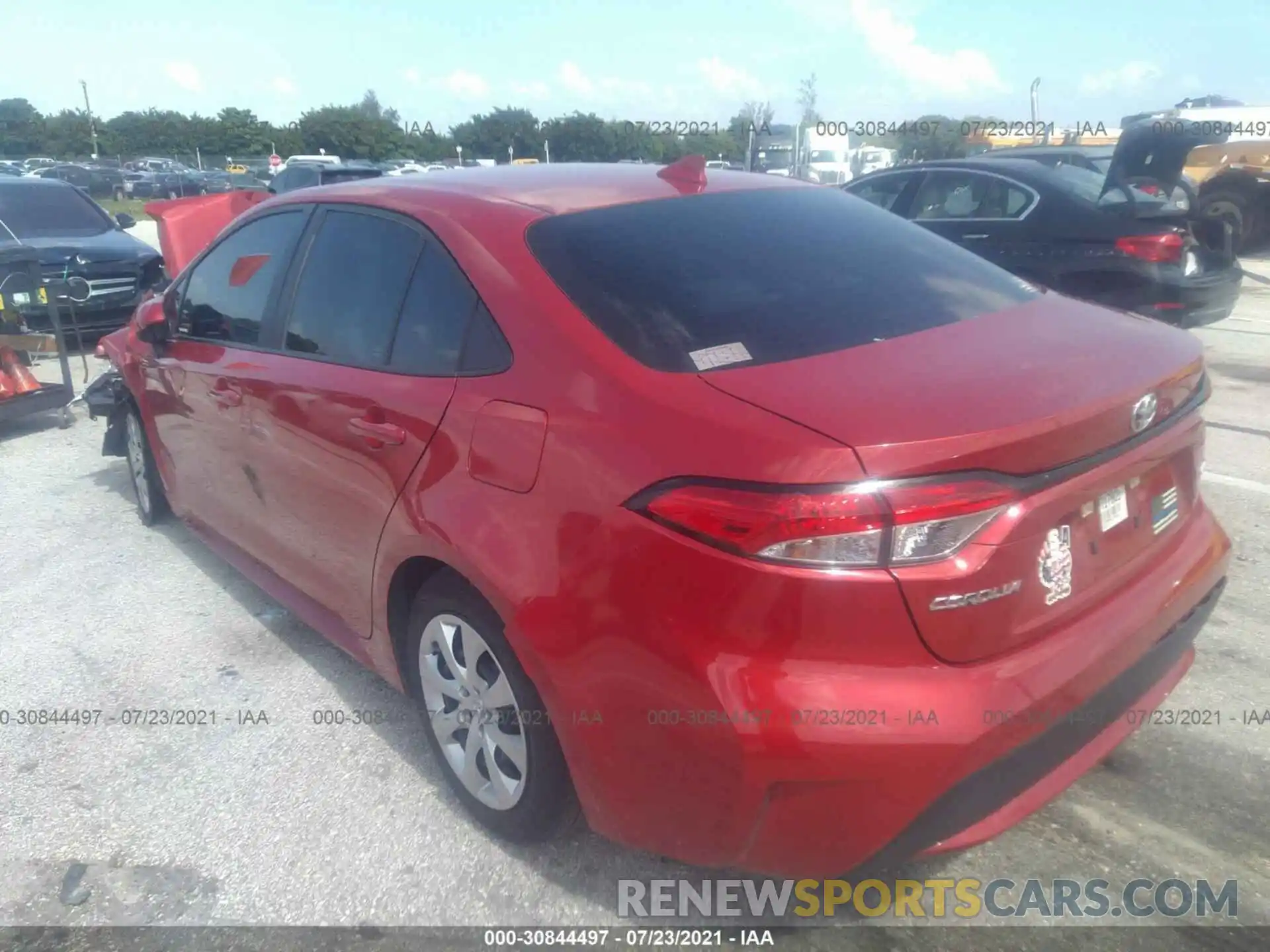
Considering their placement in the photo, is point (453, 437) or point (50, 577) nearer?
point (453, 437)

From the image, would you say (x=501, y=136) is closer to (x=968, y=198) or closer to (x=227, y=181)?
(x=227, y=181)

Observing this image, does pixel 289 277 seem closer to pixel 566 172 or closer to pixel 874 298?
pixel 566 172

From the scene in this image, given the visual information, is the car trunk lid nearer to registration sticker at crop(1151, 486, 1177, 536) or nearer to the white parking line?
registration sticker at crop(1151, 486, 1177, 536)

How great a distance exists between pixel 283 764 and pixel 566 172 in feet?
6.88

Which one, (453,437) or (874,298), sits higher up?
(874,298)

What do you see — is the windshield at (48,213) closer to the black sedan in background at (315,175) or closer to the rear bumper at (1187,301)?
the black sedan in background at (315,175)

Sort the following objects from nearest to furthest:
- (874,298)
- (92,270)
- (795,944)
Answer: (795,944) → (874,298) → (92,270)

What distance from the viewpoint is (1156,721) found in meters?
3.10

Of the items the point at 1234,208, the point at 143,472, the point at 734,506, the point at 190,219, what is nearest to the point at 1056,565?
the point at 734,506

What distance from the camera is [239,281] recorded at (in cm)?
368

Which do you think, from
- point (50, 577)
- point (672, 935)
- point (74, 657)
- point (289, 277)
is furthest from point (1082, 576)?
point (50, 577)

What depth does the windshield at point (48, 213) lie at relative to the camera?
10.1 meters

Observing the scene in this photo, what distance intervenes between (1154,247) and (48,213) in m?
10.4

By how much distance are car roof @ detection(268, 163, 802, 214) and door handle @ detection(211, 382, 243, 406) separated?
0.71 meters
